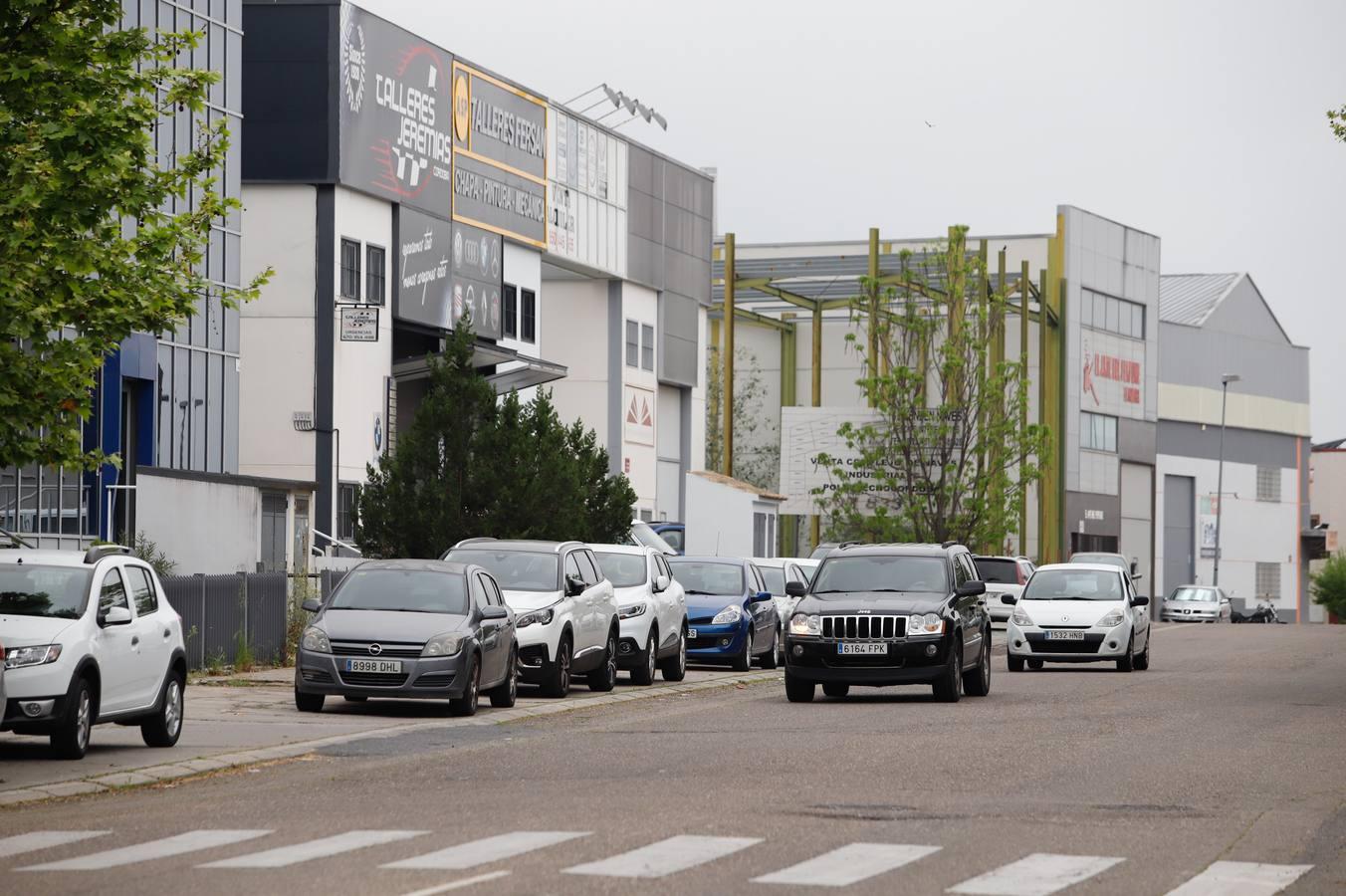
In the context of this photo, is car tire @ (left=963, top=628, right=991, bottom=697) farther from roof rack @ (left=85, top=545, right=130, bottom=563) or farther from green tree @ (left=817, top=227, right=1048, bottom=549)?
green tree @ (left=817, top=227, right=1048, bottom=549)

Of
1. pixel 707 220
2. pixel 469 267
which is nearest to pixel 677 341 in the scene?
pixel 707 220

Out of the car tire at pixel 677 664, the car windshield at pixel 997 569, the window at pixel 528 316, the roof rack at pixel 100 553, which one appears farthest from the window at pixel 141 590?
the window at pixel 528 316

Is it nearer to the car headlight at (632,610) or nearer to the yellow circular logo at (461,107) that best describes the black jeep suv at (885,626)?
the car headlight at (632,610)

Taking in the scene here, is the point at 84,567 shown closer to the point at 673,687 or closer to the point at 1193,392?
the point at 673,687

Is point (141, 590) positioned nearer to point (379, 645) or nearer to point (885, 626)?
point (379, 645)

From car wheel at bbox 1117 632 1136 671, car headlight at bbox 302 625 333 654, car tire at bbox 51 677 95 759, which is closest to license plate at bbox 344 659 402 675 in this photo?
car headlight at bbox 302 625 333 654

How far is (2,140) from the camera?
17.8 metres

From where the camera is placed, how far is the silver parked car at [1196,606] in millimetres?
84312

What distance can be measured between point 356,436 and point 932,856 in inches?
1524

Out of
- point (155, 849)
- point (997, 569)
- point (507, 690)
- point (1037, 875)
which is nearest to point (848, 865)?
point (1037, 875)

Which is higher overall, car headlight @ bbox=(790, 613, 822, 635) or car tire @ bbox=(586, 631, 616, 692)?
car headlight @ bbox=(790, 613, 822, 635)

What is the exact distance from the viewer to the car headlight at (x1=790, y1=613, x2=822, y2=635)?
2509 cm

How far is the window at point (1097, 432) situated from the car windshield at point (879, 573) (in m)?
69.6

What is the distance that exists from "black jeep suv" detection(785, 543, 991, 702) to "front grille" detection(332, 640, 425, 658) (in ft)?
16.2
